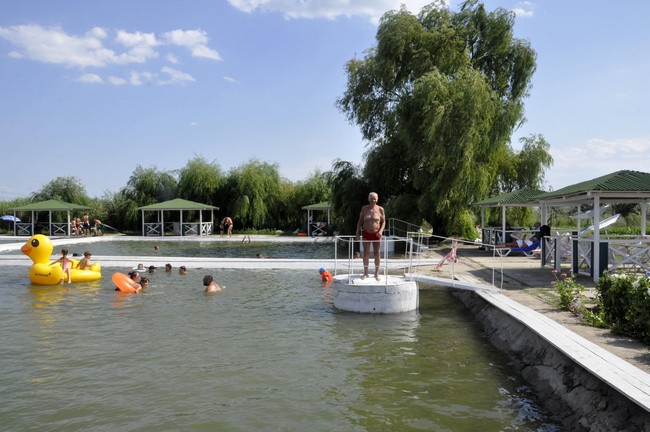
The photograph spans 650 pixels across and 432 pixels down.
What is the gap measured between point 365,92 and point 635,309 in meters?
22.8

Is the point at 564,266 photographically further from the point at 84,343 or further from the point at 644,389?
the point at 84,343

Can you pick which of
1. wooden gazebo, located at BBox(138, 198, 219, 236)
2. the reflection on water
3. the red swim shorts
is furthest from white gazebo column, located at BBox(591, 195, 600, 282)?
wooden gazebo, located at BBox(138, 198, 219, 236)

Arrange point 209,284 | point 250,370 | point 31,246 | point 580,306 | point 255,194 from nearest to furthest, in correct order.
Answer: point 250,370 → point 580,306 → point 209,284 → point 31,246 → point 255,194

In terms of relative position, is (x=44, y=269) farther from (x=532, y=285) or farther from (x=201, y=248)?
(x=201, y=248)

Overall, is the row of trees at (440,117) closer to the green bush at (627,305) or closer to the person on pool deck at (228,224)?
the person on pool deck at (228,224)

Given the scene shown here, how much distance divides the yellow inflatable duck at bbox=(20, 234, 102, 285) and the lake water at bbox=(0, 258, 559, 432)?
272 cm

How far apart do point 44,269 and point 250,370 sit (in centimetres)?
1026

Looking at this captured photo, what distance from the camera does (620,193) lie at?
12.0 metres

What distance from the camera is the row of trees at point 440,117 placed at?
898 inches

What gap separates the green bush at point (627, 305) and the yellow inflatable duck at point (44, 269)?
13.7 metres

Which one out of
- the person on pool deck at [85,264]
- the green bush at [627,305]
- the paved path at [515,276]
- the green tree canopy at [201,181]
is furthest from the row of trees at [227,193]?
the green bush at [627,305]

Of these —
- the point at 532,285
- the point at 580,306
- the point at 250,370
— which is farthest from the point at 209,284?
the point at 580,306

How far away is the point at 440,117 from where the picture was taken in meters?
22.2

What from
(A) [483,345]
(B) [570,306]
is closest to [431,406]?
(A) [483,345]
